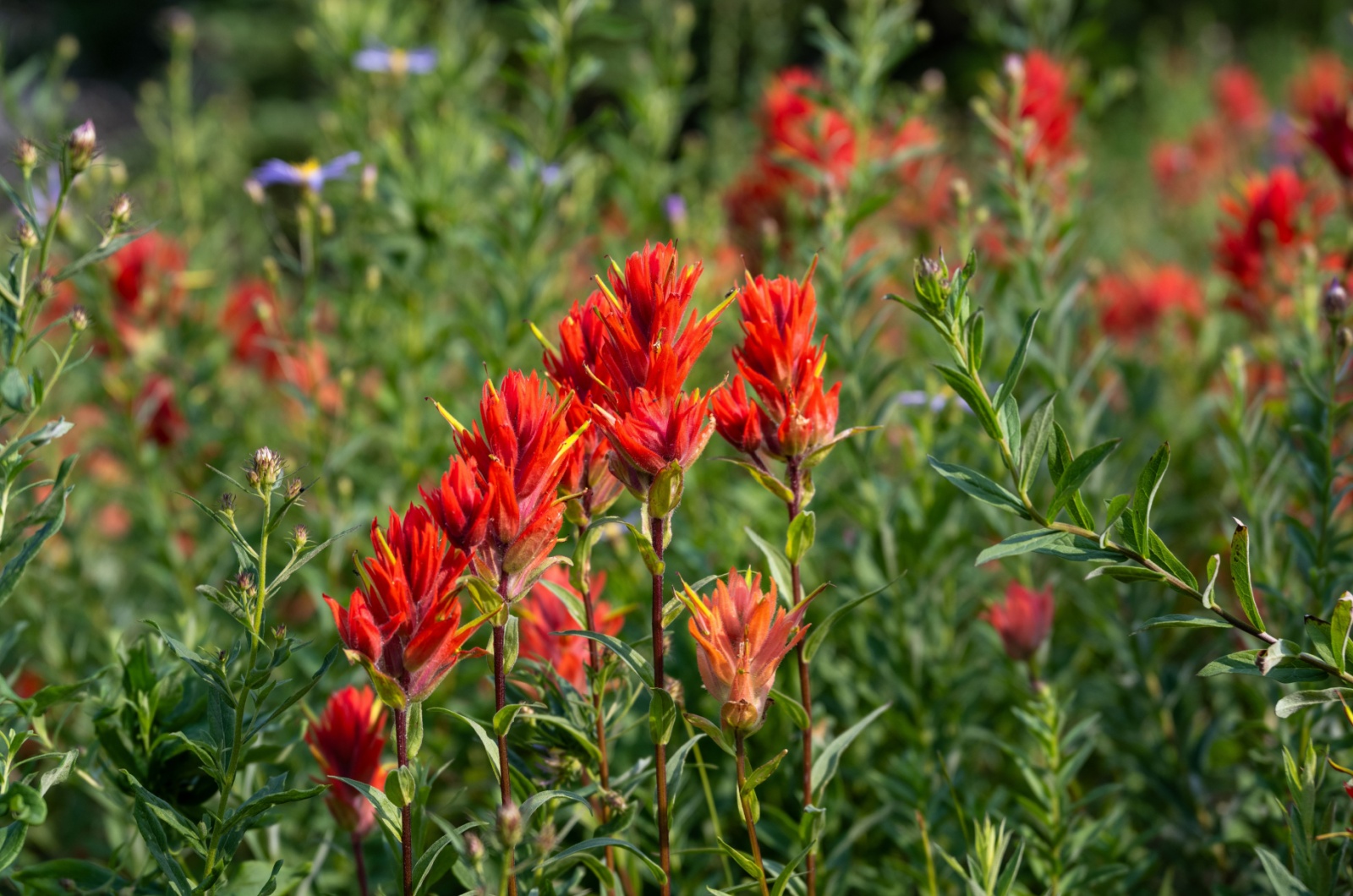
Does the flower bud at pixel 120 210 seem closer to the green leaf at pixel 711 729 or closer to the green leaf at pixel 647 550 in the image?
the green leaf at pixel 647 550

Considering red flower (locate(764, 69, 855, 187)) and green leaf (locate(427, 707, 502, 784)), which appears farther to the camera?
red flower (locate(764, 69, 855, 187))

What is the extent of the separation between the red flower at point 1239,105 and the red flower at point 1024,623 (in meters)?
3.64

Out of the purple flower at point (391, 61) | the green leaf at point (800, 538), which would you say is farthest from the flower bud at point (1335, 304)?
the purple flower at point (391, 61)

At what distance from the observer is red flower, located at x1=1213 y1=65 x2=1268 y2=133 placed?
159 inches

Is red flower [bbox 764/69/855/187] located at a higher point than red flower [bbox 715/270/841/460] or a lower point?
lower

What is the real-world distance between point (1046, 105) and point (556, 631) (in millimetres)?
1657

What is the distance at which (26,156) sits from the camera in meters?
0.80

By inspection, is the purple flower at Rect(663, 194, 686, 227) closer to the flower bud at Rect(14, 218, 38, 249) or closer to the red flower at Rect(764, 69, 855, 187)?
the red flower at Rect(764, 69, 855, 187)

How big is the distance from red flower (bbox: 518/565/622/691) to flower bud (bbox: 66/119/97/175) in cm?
51

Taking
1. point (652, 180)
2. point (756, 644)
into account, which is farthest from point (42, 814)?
point (652, 180)

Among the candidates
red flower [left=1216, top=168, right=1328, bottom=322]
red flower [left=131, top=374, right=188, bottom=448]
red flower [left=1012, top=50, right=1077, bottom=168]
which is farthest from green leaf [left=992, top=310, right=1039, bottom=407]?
red flower [left=131, top=374, right=188, bottom=448]

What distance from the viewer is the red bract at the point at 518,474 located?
2.32 ft

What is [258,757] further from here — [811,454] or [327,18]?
[327,18]

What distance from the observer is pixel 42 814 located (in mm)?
731
